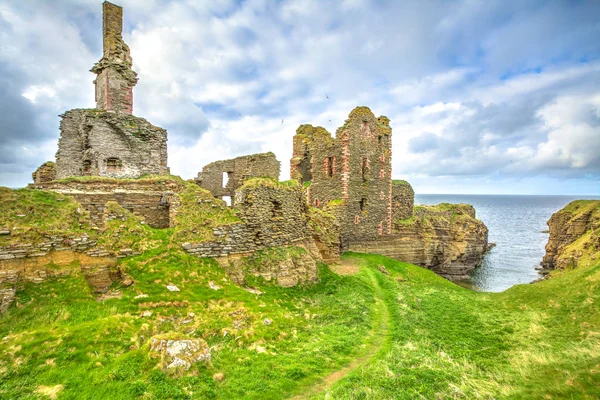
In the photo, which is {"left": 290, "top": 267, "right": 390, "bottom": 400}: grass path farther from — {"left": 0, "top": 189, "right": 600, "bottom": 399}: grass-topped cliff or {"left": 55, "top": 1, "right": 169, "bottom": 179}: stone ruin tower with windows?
{"left": 55, "top": 1, "right": 169, "bottom": 179}: stone ruin tower with windows

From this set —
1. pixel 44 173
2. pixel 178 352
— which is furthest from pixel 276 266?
pixel 44 173

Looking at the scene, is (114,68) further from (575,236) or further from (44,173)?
(575,236)

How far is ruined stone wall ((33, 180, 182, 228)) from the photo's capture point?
14078 millimetres

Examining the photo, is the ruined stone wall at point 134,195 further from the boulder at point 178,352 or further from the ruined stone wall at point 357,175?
the ruined stone wall at point 357,175

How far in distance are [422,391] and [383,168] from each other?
80.7 ft

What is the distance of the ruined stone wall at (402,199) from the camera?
3369cm

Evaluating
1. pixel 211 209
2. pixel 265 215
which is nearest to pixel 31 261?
pixel 211 209

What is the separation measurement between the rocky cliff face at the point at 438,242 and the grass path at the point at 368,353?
14397mm

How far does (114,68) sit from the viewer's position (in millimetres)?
21531

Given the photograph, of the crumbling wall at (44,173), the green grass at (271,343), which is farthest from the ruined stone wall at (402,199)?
the crumbling wall at (44,173)

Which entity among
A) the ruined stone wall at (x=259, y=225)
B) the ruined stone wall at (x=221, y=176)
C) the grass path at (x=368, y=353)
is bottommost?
the grass path at (x=368, y=353)

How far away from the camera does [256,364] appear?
27.0ft

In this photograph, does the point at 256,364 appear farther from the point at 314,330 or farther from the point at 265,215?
the point at 265,215

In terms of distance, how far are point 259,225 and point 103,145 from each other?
40.9ft
